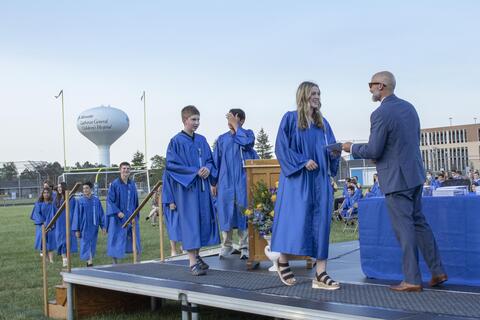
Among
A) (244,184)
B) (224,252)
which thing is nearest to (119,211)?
(224,252)

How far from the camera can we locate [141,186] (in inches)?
2260

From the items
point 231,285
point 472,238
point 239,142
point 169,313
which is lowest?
point 169,313

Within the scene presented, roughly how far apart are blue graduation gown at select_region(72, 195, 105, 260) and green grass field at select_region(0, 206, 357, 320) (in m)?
0.59

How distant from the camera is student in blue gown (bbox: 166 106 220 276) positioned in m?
7.36

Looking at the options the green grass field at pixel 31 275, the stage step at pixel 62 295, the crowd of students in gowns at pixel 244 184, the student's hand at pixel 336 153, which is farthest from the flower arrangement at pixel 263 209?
the stage step at pixel 62 295

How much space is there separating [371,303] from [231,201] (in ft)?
12.6

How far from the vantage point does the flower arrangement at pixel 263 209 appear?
7512mm

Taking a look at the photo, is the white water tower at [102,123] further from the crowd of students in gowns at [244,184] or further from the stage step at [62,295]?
the stage step at [62,295]

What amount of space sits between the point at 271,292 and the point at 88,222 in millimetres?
8439

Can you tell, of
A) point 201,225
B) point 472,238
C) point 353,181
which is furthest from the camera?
point 353,181

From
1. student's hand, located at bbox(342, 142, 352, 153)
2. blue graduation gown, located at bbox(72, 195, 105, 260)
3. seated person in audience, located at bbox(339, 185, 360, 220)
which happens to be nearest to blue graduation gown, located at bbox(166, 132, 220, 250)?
student's hand, located at bbox(342, 142, 352, 153)

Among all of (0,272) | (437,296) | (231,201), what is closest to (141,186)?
(0,272)

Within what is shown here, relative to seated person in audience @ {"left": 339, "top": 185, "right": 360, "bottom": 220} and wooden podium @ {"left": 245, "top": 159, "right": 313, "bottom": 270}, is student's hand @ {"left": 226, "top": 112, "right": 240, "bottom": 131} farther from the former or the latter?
seated person in audience @ {"left": 339, "top": 185, "right": 360, "bottom": 220}

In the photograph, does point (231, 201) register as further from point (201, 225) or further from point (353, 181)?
point (353, 181)
